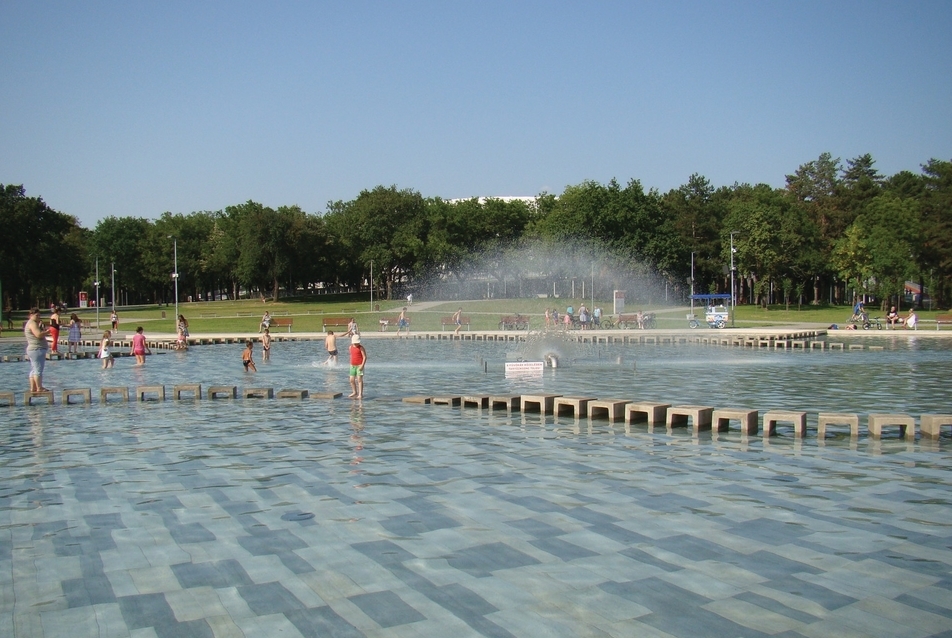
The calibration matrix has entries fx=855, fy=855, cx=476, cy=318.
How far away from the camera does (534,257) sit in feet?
356

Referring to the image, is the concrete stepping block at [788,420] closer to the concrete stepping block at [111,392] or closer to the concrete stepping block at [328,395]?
the concrete stepping block at [328,395]

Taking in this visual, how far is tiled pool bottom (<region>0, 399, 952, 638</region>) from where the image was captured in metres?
6.84

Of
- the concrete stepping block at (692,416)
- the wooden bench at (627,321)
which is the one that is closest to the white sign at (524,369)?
the concrete stepping block at (692,416)

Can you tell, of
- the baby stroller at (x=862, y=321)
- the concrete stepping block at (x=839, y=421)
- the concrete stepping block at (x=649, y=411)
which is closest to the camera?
the concrete stepping block at (x=839, y=421)

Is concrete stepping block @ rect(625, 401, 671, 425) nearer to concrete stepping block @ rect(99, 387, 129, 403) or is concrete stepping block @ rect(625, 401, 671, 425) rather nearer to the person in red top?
the person in red top

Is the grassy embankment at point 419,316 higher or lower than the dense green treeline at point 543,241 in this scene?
lower

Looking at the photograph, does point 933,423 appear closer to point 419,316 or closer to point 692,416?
point 692,416

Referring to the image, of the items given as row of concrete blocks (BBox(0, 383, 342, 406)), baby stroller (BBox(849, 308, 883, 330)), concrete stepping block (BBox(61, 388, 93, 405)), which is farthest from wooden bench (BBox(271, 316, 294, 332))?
baby stroller (BBox(849, 308, 883, 330))

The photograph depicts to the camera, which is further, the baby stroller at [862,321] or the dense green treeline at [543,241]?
the dense green treeline at [543,241]

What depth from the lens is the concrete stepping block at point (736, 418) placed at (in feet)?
51.8

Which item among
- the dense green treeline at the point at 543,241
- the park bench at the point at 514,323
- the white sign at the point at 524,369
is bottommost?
the white sign at the point at 524,369

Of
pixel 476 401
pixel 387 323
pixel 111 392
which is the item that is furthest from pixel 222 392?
pixel 387 323

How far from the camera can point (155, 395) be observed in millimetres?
23547

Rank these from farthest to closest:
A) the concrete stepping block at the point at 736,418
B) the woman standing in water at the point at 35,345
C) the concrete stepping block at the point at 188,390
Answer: the concrete stepping block at the point at 188,390 < the woman standing in water at the point at 35,345 < the concrete stepping block at the point at 736,418
